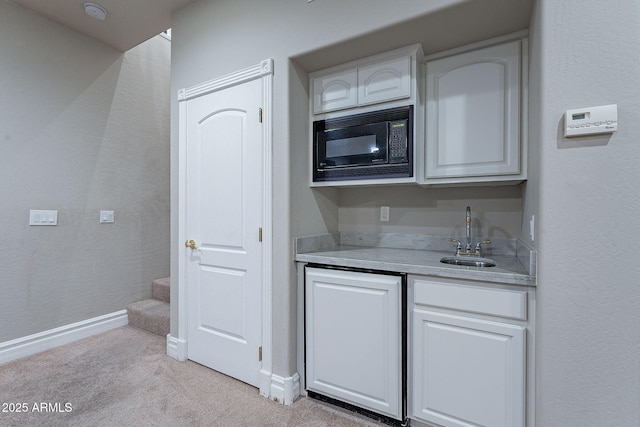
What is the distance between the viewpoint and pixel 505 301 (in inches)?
55.6

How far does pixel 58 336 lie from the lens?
2.72m

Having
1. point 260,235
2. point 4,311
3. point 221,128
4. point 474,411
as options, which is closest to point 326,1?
point 221,128

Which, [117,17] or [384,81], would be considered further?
[117,17]

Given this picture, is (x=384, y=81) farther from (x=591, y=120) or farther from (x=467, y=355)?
(x=467, y=355)

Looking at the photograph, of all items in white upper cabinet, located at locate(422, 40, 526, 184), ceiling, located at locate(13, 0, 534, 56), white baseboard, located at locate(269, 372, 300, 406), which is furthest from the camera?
white baseboard, located at locate(269, 372, 300, 406)

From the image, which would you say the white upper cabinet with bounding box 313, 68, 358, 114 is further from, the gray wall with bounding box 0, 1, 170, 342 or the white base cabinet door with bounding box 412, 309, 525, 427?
the gray wall with bounding box 0, 1, 170, 342

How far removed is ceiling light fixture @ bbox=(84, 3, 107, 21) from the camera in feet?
7.92

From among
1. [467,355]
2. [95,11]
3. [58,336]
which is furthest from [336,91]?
[58,336]

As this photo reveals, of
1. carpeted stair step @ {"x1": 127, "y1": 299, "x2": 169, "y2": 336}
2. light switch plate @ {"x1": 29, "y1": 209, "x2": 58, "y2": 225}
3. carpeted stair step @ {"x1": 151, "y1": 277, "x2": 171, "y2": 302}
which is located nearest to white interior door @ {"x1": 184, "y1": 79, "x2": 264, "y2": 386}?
carpeted stair step @ {"x1": 127, "y1": 299, "x2": 169, "y2": 336}

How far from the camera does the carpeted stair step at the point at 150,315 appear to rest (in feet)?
9.50

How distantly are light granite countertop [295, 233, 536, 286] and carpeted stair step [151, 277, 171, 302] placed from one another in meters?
2.03

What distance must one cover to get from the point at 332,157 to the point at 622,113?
141 cm

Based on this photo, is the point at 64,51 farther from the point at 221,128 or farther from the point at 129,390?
the point at 129,390

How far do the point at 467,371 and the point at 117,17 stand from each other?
354cm
